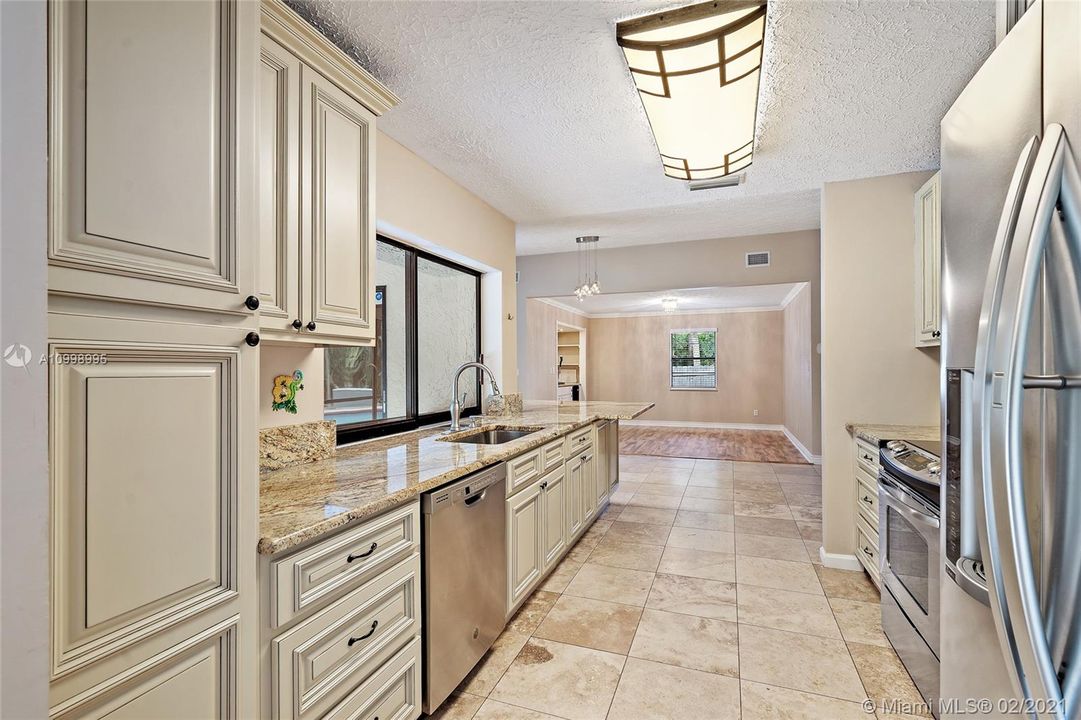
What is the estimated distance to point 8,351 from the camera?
62 centimetres

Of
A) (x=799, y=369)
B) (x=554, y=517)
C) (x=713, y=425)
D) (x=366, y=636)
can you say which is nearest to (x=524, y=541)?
(x=554, y=517)

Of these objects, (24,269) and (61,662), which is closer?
(24,269)

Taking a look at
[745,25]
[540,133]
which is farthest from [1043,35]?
[540,133]

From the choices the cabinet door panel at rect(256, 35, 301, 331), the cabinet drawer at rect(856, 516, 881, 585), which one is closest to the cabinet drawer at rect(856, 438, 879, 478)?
the cabinet drawer at rect(856, 516, 881, 585)

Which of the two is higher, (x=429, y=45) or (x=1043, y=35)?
(x=429, y=45)

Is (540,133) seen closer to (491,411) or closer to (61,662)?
(491,411)

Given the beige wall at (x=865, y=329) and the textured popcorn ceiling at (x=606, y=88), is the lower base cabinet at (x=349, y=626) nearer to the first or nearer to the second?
the textured popcorn ceiling at (x=606, y=88)

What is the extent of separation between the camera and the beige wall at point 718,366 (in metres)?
9.67

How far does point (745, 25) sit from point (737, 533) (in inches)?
133

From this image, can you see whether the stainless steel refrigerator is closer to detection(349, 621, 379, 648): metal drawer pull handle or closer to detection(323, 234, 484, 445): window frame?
detection(349, 621, 379, 648): metal drawer pull handle

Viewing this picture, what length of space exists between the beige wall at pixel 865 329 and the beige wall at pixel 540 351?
4591 mm

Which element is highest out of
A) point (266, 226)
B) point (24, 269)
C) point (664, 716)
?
point (266, 226)

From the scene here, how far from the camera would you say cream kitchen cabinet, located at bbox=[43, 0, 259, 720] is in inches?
32.2

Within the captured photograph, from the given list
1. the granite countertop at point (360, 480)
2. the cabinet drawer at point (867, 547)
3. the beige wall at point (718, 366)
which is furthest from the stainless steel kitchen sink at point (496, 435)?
the beige wall at point (718, 366)
